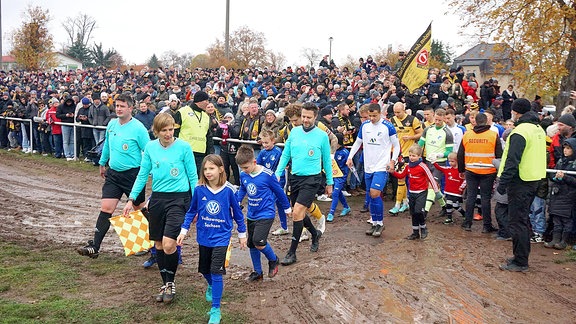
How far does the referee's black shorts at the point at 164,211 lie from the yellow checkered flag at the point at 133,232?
3.31 feet

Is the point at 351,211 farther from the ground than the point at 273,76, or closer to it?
closer to it

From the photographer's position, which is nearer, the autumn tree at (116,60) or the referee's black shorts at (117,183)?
the referee's black shorts at (117,183)

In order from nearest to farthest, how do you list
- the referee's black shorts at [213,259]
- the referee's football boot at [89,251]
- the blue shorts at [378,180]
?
the referee's black shorts at [213,259], the referee's football boot at [89,251], the blue shorts at [378,180]

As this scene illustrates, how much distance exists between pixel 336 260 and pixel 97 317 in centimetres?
333

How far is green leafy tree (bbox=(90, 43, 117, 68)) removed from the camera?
6525cm

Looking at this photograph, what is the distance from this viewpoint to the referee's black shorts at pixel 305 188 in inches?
310

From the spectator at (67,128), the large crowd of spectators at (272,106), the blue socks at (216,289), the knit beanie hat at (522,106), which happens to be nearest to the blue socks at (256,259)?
the blue socks at (216,289)

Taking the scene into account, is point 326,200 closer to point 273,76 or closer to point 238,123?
point 238,123

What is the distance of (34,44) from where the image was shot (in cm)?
4766

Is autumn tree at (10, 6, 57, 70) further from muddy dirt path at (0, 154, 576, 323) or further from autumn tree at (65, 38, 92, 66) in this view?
muddy dirt path at (0, 154, 576, 323)

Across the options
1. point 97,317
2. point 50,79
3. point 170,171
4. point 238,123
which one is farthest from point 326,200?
point 50,79

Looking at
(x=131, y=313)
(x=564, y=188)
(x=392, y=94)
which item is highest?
(x=392, y=94)

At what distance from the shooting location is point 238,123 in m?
12.9

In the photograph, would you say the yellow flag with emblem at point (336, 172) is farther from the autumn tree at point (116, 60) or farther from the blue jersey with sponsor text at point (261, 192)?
the autumn tree at point (116, 60)
